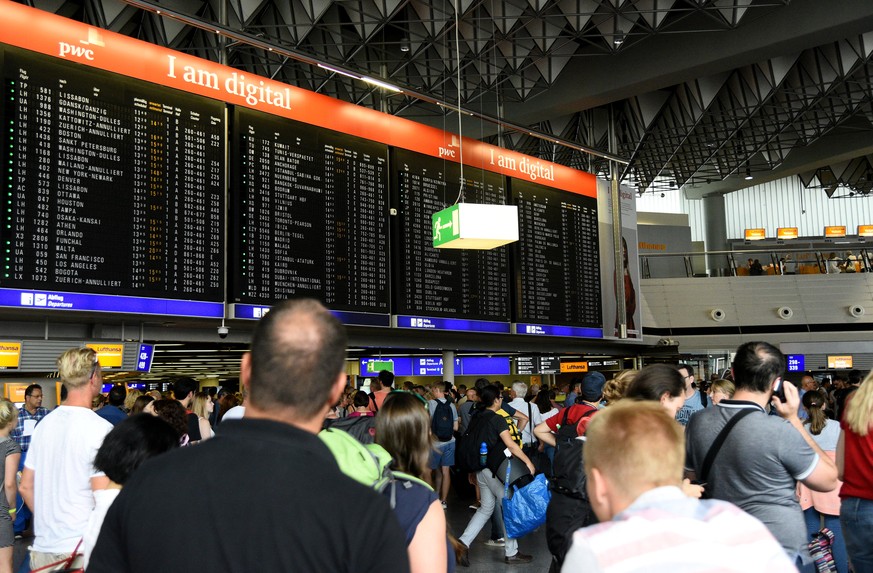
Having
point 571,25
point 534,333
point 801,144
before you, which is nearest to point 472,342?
point 534,333

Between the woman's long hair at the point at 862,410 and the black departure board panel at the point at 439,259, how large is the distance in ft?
25.9

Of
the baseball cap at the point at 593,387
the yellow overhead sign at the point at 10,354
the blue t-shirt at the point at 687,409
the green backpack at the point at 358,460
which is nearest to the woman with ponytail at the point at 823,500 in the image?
the blue t-shirt at the point at 687,409

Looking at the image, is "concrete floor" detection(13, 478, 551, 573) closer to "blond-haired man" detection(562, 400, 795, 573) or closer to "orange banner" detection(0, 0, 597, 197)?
"blond-haired man" detection(562, 400, 795, 573)

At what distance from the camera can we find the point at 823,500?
5457 mm

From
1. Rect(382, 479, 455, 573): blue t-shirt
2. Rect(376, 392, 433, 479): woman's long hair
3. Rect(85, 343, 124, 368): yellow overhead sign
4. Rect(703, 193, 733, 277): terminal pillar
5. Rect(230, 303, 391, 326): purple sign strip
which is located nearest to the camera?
Rect(382, 479, 455, 573): blue t-shirt

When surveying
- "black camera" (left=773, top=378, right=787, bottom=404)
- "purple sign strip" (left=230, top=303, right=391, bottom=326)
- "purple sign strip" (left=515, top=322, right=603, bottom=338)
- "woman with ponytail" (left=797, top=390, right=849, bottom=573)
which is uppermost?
"purple sign strip" (left=230, top=303, right=391, bottom=326)

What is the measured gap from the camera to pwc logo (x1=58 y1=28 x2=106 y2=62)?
823 centimetres

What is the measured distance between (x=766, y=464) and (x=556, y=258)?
11.0 meters

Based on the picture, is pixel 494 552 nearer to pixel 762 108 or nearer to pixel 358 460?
pixel 358 460

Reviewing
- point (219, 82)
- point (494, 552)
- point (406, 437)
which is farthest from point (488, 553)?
point (219, 82)

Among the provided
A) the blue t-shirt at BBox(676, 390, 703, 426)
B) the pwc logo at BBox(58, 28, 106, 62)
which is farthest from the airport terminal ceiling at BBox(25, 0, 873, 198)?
the blue t-shirt at BBox(676, 390, 703, 426)

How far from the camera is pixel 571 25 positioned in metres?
14.9

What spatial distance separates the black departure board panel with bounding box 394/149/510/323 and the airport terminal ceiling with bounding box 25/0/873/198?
1.15 m

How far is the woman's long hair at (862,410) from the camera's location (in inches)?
146
